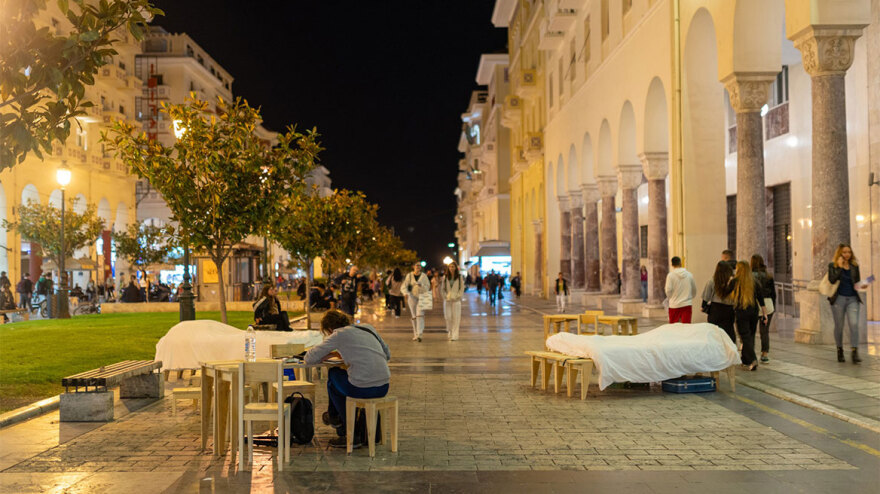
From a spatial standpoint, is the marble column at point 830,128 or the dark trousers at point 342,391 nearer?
the dark trousers at point 342,391

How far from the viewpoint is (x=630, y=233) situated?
27.8 meters

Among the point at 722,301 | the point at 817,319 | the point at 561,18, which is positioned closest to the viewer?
the point at 722,301

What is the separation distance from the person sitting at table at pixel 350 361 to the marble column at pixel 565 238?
31.1 m

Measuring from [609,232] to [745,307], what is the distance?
745 inches

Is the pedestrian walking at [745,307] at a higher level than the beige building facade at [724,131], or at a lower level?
lower

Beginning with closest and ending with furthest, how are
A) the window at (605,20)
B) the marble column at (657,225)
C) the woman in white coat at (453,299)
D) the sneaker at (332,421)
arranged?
the sneaker at (332,421) → the woman in white coat at (453,299) → the marble column at (657,225) → the window at (605,20)

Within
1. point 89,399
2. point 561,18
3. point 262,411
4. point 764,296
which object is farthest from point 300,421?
point 561,18

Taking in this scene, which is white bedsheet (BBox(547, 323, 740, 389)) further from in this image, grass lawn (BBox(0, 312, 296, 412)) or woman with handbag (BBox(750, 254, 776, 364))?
grass lawn (BBox(0, 312, 296, 412))

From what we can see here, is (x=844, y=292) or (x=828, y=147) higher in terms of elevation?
(x=828, y=147)

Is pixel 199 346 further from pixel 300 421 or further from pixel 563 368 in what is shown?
pixel 563 368

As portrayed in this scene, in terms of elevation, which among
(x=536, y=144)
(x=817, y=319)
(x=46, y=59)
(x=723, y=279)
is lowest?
(x=817, y=319)

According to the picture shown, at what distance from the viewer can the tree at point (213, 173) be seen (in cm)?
1431

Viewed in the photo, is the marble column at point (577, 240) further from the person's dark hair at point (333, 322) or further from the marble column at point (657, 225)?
the person's dark hair at point (333, 322)

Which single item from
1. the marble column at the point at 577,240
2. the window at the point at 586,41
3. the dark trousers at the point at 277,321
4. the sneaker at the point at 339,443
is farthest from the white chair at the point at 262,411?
the marble column at the point at 577,240
